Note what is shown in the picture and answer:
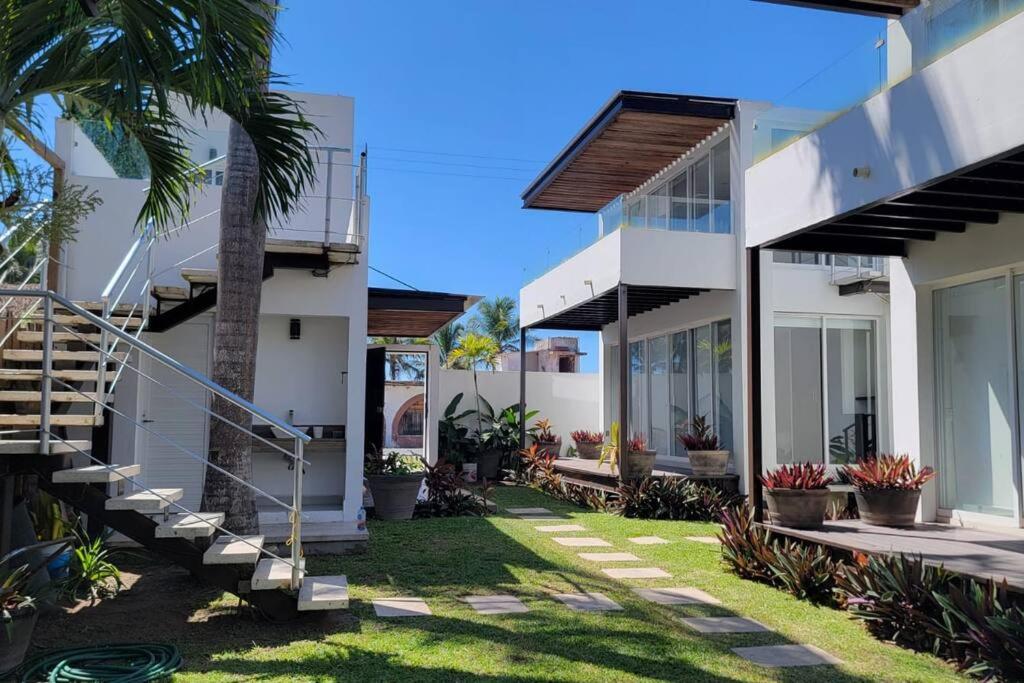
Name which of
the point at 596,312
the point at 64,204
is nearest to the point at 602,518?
the point at 596,312

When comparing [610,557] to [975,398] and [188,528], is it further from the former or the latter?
[188,528]

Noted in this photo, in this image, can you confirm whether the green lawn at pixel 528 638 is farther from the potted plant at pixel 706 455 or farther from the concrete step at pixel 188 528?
the potted plant at pixel 706 455

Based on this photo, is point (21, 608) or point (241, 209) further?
point (241, 209)

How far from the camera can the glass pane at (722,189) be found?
1310cm

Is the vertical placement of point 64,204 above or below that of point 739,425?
above

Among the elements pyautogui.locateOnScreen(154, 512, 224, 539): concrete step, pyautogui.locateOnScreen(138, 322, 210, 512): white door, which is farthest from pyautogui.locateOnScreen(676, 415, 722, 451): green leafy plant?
pyautogui.locateOnScreen(154, 512, 224, 539): concrete step

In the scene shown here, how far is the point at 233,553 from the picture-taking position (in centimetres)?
566

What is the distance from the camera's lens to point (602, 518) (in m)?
12.0

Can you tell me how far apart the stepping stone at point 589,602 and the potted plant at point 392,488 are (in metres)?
4.46

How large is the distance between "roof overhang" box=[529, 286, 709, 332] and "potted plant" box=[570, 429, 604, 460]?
8.60 ft

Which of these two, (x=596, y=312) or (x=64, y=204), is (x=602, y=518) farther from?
(x=64, y=204)

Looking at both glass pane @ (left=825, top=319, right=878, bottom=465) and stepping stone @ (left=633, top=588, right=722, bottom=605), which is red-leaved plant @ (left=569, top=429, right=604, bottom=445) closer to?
glass pane @ (left=825, top=319, right=878, bottom=465)

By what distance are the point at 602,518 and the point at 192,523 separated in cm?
738

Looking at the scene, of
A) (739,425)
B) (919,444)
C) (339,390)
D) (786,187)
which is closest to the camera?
(786,187)
